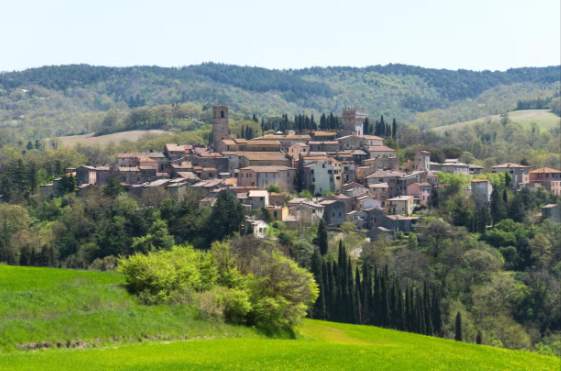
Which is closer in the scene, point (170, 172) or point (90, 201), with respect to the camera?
point (90, 201)

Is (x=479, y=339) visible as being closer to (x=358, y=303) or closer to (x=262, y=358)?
(x=358, y=303)

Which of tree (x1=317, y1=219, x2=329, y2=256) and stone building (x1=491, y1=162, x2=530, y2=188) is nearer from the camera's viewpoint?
tree (x1=317, y1=219, x2=329, y2=256)

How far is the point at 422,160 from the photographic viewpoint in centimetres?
9656

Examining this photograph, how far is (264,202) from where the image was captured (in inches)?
A: 3255

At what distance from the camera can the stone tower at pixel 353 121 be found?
108500 mm

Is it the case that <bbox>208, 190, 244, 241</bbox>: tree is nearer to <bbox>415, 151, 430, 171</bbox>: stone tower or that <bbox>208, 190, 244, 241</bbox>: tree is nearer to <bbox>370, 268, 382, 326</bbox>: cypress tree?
<bbox>370, 268, 382, 326</bbox>: cypress tree

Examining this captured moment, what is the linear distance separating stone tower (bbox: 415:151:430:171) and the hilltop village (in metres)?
0.11

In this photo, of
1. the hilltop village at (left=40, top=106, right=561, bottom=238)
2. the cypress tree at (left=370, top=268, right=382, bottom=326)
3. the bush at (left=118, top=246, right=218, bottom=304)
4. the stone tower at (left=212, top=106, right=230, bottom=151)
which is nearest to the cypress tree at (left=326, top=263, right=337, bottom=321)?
the cypress tree at (left=370, top=268, right=382, bottom=326)

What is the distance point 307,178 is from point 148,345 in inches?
2383

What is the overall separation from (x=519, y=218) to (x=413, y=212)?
10.6 meters

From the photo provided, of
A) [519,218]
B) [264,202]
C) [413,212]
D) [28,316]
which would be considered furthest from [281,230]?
[28,316]

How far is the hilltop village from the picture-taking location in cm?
8406

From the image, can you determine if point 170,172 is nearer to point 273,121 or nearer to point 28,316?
point 273,121

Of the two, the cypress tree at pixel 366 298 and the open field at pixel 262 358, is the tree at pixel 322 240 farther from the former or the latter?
the open field at pixel 262 358
